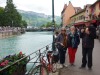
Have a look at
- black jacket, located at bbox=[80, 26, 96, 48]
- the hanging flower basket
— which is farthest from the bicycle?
black jacket, located at bbox=[80, 26, 96, 48]

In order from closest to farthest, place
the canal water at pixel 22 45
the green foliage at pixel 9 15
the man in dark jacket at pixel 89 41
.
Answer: the man in dark jacket at pixel 89 41
the canal water at pixel 22 45
the green foliage at pixel 9 15

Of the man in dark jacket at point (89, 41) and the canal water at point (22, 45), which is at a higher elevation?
the man in dark jacket at point (89, 41)

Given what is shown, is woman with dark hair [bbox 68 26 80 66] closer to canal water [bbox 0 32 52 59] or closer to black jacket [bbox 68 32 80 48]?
black jacket [bbox 68 32 80 48]

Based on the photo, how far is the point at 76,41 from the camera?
12320 mm

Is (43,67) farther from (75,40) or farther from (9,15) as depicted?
(9,15)

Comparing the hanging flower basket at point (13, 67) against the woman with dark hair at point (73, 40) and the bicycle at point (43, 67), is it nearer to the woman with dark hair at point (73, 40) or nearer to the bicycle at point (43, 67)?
the bicycle at point (43, 67)

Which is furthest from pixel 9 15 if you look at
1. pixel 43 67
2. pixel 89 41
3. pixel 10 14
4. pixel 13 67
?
pixel 13 67

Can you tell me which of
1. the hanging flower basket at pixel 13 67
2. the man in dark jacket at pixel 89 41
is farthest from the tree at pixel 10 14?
the hanging flower basket at pixel 13 67

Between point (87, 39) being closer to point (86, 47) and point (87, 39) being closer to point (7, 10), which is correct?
point (86, 47)

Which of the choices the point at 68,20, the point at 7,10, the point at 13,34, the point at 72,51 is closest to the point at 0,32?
the point at 13,34

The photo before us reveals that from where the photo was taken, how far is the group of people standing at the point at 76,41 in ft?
37.0

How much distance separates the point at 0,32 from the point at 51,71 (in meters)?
91.4

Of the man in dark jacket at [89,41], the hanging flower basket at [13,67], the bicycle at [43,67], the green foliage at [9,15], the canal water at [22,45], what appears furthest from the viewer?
the green foliage at [9,15]

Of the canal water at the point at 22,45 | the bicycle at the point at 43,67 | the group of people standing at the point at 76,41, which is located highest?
the group of people standing at the point at 76,41
